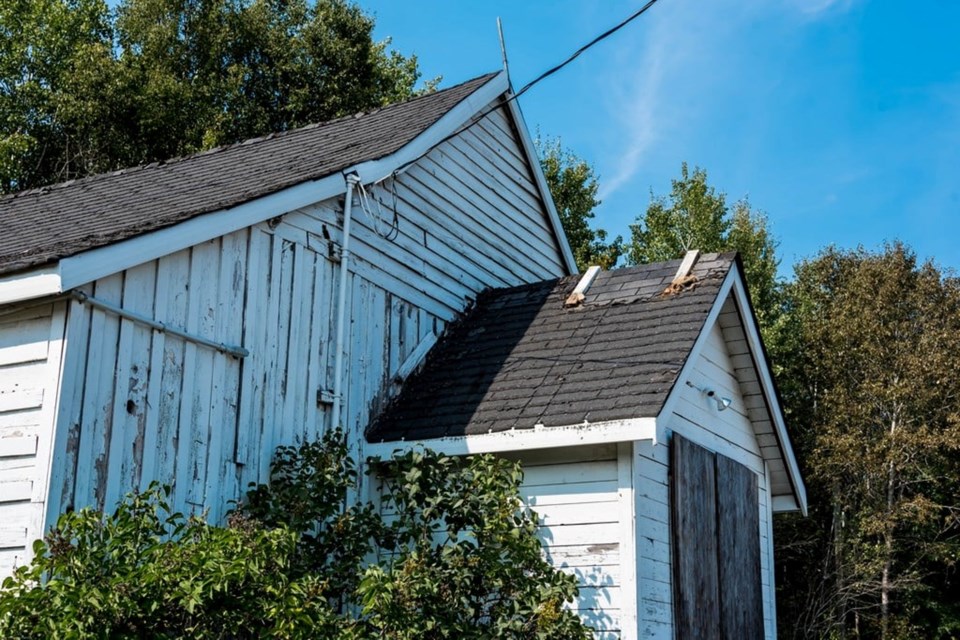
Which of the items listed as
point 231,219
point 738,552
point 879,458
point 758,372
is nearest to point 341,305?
point 231,219

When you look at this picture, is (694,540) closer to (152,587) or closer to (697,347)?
(697,347)

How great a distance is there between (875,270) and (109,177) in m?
19.1

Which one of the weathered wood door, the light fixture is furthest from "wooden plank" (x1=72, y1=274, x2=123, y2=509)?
the light fixture

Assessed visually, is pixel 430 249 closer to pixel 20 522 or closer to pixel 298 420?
pixel 298 420

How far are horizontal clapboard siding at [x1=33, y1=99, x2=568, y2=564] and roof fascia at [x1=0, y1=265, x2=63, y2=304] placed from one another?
307 mm

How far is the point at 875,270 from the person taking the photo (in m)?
26.9

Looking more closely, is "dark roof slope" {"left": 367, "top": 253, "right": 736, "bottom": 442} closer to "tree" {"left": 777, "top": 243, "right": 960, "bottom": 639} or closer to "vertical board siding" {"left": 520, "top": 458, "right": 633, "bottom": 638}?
"vertical board siding" {"left": 520, "top": 458, "right": 633, "bottom": 638}

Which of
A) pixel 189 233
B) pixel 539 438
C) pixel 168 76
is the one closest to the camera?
pixel 189 233

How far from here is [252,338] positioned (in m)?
9.15

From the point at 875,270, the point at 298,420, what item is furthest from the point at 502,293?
the point at 875,270

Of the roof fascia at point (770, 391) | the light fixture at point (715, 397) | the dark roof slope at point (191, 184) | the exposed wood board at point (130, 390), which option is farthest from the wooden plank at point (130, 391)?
the roof fascia at point (770, 391)

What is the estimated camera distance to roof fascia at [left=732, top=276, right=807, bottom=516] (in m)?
10.8

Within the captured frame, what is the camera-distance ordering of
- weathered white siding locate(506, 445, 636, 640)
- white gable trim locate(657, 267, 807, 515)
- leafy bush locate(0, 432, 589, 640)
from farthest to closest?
white gable trim locate(657, 267, 807, 515) → weathered white siding locate(506, 445, 636, 640) → leafy bush locate(0, 432, 589, 640)

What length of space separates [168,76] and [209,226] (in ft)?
71.3
